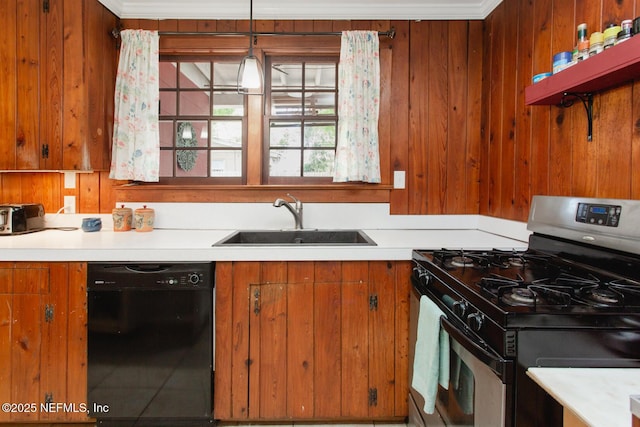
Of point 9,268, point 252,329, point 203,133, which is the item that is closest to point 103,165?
point 203,133

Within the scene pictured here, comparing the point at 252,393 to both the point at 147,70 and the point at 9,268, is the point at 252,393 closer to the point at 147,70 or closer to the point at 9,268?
the point at 9,268

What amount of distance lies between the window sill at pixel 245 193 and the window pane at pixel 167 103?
0.53 m

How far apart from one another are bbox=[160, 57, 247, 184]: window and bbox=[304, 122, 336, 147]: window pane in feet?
Result: 1.49

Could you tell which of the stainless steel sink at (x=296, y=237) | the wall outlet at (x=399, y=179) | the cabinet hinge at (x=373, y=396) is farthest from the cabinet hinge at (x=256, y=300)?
the wall outlet at (x=399, y=179)

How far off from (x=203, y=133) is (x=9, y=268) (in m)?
1.34

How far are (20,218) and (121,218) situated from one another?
1.71ft

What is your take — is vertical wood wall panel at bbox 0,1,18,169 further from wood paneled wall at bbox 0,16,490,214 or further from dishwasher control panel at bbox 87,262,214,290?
dishwasher control panel at bbox 87,262,214,290

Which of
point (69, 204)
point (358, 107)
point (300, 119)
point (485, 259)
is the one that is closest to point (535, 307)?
point (485, 259)

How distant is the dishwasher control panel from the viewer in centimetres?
170

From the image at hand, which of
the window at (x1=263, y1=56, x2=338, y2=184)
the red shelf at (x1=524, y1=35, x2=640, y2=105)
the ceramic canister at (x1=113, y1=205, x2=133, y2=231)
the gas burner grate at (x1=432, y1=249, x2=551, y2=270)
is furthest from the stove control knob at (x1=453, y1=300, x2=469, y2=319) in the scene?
the ceramic canister at (x1=113, y1=205, x2=133, y2=231)

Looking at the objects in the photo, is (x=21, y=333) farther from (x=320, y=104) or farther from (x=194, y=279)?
(x=320, y=104)

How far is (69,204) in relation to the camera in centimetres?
238

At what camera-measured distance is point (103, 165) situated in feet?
7.58

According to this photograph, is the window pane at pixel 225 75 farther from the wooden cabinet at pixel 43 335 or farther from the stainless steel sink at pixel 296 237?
the wooden cabinet at pixel 43 335
